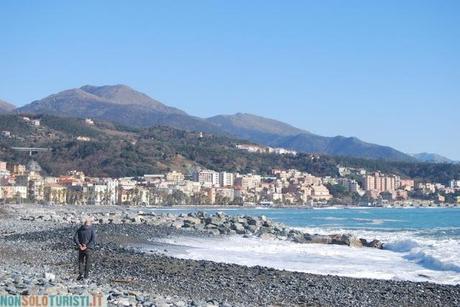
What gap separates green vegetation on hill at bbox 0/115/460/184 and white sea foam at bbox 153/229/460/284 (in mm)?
109315

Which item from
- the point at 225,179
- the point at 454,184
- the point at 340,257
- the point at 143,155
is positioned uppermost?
the point at 143,155

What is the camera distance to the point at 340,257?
22.2 meters

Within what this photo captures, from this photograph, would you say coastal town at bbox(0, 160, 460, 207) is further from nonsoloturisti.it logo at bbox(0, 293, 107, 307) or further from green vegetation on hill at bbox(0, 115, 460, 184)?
nonsoloturisti.it logo at bbox(0, 293, 107, 307)

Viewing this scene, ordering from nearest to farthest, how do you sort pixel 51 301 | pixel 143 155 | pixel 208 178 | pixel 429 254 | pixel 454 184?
pixel 51 301
pixel 429 254
pixel 208 178
pixel 143 155
pixel 454 184

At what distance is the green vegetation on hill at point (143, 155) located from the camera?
456ft

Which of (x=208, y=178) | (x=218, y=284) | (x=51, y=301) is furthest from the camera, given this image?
(x=208, y=178)

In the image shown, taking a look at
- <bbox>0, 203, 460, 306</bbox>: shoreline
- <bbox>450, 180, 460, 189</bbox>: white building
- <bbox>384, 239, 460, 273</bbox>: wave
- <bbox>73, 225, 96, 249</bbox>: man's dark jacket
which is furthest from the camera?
<bbox>450, 180, 460, 189</bbox>: white building

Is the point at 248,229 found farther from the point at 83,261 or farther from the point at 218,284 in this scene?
the point at 83,261

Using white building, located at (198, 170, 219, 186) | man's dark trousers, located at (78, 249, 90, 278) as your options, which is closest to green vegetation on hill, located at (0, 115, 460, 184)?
white building, located at (198, 170, 219, 186)

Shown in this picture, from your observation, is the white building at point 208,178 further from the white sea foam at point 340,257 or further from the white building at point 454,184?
the white sea foam at point 340,257

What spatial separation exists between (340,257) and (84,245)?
1160 cm

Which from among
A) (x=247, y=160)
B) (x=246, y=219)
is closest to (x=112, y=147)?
(x=247, y=160)

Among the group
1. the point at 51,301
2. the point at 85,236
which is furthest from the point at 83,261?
the point at 51,301

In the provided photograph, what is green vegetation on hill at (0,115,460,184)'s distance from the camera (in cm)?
13900
